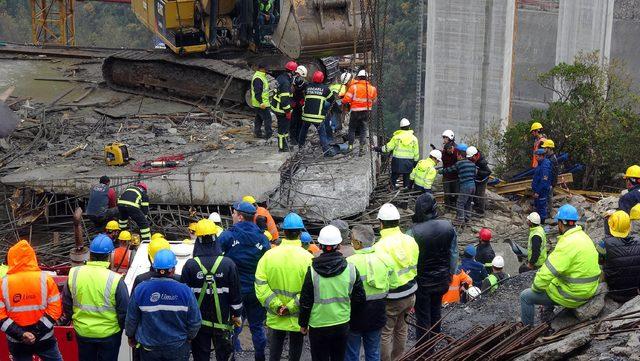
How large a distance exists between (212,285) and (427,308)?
2434mm

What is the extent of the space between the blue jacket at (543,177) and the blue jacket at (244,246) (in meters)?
7.44

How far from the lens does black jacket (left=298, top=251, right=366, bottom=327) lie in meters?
8.45

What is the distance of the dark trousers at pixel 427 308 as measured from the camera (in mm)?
10156

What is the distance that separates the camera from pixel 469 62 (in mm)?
40750

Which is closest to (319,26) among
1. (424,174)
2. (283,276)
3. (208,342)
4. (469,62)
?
(424,174)

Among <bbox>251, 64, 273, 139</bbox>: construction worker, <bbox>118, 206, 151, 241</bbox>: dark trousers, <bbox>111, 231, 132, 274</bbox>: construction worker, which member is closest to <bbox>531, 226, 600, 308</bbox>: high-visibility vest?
<bbox>111, 231, 132, 274</bbox>: construction worker

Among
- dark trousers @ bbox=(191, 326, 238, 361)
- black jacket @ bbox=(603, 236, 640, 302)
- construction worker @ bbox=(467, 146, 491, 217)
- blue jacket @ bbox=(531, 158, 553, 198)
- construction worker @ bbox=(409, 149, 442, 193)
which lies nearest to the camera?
dark trousers @ bbox=(191, 326, 238, 361)

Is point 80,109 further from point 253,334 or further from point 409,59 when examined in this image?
point 409,59

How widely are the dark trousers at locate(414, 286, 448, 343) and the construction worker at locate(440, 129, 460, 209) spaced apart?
5889mm

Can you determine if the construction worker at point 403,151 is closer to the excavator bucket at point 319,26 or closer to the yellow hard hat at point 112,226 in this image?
the excavator bucket at point 319,26

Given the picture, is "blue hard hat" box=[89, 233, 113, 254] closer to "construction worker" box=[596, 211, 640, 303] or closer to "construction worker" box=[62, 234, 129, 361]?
"construction worker" box=[62, 234, 129, 361]

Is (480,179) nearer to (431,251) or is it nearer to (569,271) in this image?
(431,251)

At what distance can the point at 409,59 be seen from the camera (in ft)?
220

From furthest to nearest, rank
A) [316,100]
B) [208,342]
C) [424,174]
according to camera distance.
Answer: [424,174]
[316,100]
[208,342]
